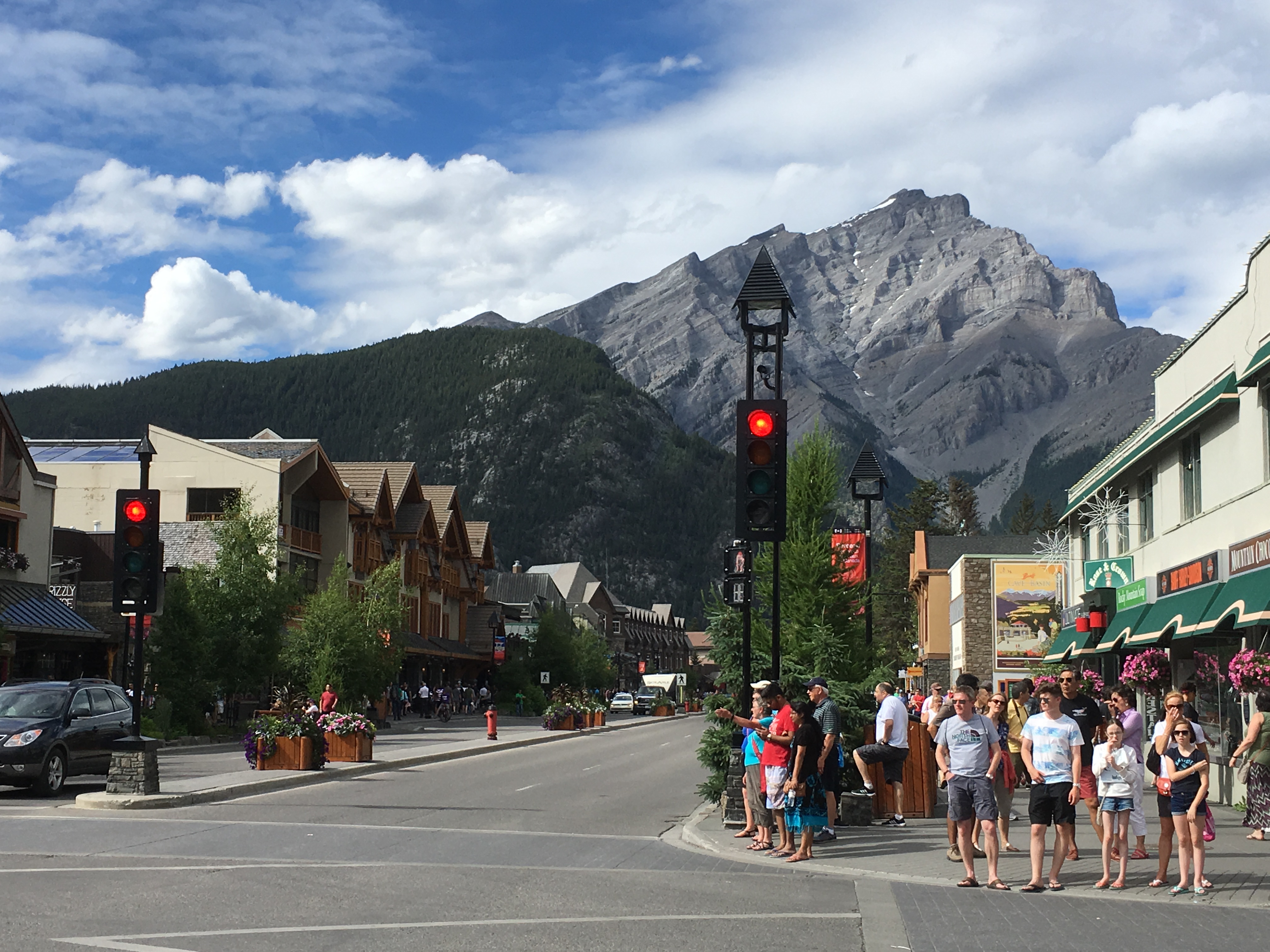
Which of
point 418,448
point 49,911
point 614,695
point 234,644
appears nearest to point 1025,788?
point 49,911

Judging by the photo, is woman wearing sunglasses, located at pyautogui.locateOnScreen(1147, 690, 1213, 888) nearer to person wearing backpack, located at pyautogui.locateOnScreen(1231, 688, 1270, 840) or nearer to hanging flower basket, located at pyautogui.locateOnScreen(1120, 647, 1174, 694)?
person wearing backpack, located at pyautogui.locateOnScreen(1231, 688, 1270, 840)

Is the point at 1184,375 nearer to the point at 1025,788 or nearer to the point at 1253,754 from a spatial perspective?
the point at 1025,788

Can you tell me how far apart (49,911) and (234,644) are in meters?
30.1

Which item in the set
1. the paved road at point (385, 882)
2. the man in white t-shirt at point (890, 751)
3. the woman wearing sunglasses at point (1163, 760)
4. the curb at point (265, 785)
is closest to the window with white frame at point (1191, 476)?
the man in white t-shirt at point (890, 751)

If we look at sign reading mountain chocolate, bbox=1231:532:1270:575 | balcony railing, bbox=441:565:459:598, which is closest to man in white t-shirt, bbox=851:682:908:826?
sign reading mountain chocolate, bbox=1231:532:1270:575

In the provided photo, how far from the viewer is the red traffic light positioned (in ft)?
47.5

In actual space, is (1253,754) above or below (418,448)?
below

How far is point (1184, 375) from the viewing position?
24.4 metres

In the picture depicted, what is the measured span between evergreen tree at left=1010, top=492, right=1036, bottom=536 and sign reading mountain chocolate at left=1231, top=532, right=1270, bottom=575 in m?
100

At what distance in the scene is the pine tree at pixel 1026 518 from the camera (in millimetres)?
119688

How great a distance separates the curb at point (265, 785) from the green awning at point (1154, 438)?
15.1 m

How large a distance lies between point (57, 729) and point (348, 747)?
27.1 ft

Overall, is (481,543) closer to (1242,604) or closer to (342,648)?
(342,648)

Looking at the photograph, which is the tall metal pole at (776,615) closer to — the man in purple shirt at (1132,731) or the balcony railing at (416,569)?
the man in purple shirt at (1132,731)
